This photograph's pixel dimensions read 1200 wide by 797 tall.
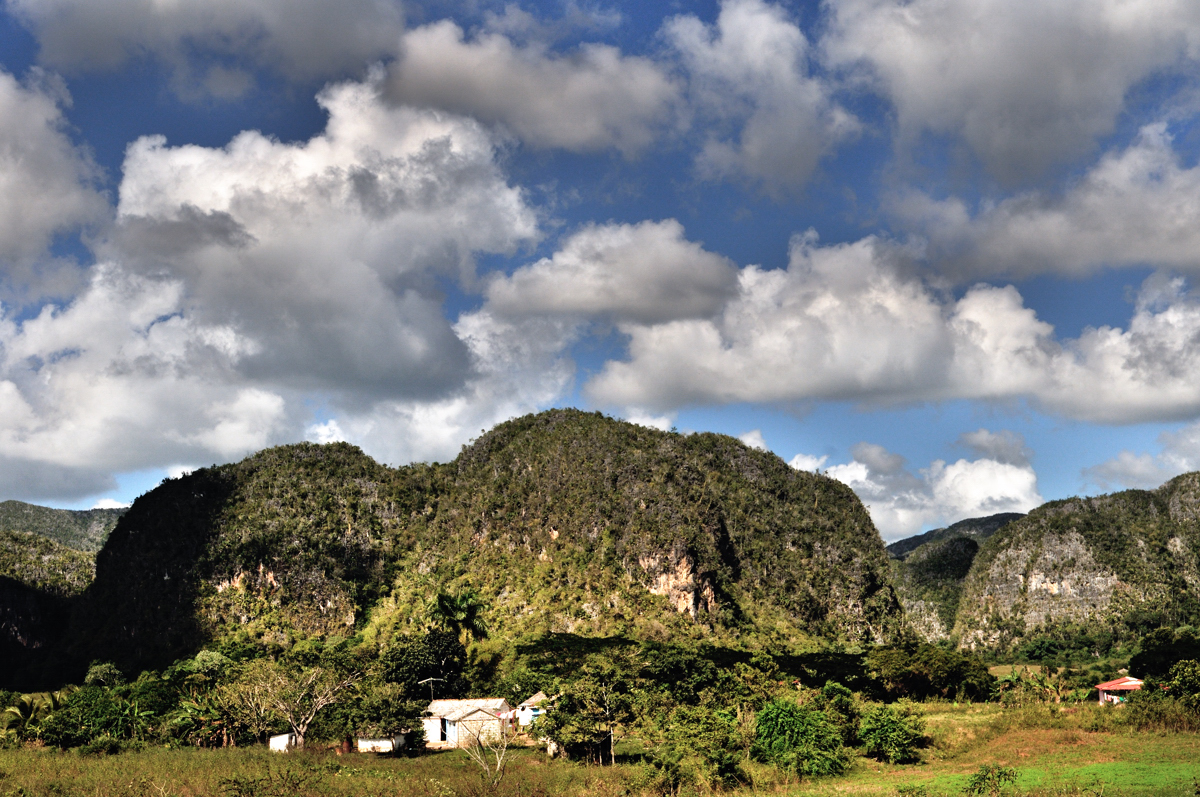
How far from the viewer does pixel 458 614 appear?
8188cm

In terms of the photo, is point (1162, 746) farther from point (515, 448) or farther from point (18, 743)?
point (515, 448)

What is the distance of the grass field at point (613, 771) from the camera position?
118 ft

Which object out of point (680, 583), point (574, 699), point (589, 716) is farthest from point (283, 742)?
point (680, 583)

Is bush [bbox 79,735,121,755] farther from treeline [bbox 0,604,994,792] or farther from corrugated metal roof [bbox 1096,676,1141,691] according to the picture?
corrugated metal roof [bbox 1096,676,1141,691]

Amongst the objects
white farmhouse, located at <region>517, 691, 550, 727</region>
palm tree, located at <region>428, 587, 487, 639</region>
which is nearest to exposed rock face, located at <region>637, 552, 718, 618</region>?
palm tree, located at <region>428, 587, 487, 639</region>

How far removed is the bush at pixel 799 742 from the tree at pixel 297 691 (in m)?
27.9

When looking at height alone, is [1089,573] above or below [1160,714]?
above

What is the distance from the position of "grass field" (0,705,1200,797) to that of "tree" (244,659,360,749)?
4.74 m

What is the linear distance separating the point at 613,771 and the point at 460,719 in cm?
2015

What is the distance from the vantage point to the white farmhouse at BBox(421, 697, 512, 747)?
199ft

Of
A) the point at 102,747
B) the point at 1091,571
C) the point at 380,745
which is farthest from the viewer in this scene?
the point at 1091,571

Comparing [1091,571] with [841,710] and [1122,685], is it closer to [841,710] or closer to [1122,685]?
[1122,685]

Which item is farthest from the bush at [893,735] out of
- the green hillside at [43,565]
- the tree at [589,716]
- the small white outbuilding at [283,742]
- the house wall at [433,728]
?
the green hillside at [43,565]

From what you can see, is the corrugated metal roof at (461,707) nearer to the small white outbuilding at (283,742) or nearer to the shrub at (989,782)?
the small white outbuilding at (283,742)
